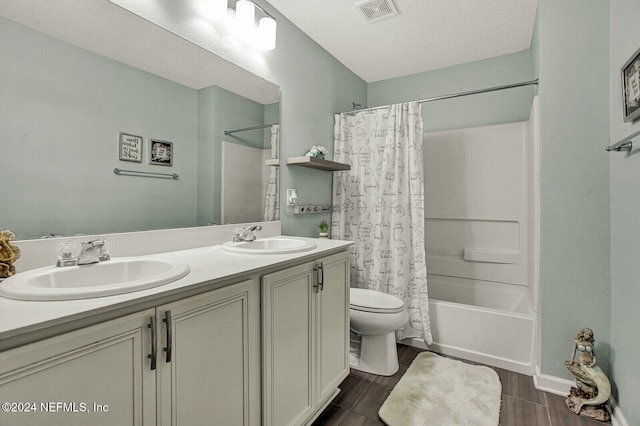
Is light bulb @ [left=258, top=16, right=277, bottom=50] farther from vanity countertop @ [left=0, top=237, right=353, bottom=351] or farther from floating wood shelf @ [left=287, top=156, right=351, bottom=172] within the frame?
vanity countertop @ [left=0, top=237, right=353, bottom=351]

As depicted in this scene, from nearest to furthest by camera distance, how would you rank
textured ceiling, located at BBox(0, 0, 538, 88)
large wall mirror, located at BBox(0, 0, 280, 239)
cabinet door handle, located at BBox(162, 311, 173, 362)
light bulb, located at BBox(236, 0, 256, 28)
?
cabinet door handle, located at BBox(162, 311, 173, 362), large wall mirror, located at BBox(0, 0, 280, 239), textured ceiling, located at BBox(0, 0, 538, 88), light bulb, located at BBox(236, 0, 256, 28)

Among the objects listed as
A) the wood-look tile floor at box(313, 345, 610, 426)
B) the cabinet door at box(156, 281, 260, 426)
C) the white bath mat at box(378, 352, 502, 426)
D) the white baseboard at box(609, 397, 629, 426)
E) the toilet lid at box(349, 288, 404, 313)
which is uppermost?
the cabinet door at box(156, 281, 260, 426)

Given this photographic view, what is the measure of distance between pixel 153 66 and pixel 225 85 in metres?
0.40

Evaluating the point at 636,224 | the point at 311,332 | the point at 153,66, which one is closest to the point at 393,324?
the point at 311,332

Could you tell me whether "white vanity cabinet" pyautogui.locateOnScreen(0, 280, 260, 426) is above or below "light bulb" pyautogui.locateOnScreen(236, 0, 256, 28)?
below

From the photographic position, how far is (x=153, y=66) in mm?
1400

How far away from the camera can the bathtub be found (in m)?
2.06

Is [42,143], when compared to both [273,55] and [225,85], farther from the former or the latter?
[273,55]

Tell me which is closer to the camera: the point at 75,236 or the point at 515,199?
the point at 75,236

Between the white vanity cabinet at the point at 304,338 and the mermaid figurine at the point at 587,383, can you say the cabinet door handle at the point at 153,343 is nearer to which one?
the white vanity cabinet at the point at 304,338

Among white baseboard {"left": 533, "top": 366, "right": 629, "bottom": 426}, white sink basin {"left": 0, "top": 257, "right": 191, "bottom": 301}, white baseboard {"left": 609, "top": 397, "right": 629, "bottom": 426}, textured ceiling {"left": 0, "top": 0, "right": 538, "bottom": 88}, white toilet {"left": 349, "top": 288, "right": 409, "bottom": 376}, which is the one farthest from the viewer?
white toilet {"left": 349, "top": 288, "right": 409, "bottom": 376}

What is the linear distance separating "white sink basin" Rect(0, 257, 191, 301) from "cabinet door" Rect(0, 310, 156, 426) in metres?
0.09

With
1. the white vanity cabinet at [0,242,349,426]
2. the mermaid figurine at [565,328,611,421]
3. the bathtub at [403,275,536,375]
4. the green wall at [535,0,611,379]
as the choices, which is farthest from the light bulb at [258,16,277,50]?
the mermaid figurine at [565,328,611,421]

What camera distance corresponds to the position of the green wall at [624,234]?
1.38 meters
